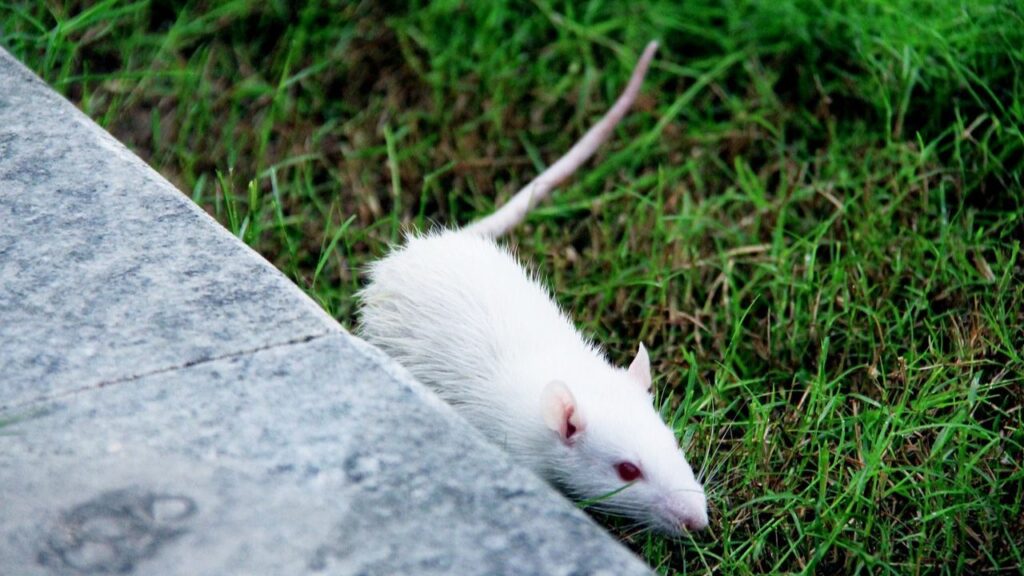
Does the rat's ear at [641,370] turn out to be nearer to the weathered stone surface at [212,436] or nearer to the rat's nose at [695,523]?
the rat's nose at [695,523]

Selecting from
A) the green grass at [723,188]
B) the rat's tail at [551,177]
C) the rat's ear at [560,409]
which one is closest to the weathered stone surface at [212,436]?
the rat's ear at [560,409]

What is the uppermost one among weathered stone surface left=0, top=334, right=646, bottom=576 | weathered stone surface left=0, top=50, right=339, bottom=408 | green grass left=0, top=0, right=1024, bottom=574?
weathered stone surface left=0, top=50, right=339, bottom=408

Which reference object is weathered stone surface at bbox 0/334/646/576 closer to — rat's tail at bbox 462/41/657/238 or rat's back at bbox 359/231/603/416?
rat's back at bbox 359/231/603/416

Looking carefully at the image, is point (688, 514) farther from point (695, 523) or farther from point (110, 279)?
point (110, 279)

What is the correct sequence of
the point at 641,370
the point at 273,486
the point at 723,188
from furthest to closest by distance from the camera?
the point at 723,188, the point at 641,370, the point at 273,486

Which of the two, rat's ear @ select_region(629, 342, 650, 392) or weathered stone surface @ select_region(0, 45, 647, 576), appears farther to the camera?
rat's ear @ select_region(629, 342, 650, 392)

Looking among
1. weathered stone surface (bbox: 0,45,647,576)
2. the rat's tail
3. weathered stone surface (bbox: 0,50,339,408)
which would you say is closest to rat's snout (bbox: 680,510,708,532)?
weathered stone surface (bbox: 0,45,647,576)

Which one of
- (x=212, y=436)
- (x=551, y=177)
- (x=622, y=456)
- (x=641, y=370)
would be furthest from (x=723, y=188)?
(x=212, y=436)

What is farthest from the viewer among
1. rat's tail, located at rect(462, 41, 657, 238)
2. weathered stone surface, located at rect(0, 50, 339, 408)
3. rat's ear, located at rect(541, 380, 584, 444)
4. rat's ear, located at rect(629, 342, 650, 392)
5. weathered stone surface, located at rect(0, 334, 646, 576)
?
rat's tail, located at rect(462, 41, 657, 238)
